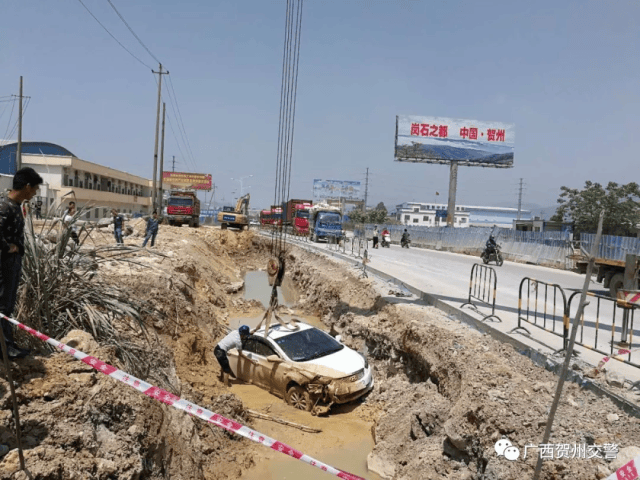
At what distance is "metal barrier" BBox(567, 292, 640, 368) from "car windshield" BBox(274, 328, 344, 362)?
4.39 meters

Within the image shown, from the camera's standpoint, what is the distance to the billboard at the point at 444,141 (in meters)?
47.5

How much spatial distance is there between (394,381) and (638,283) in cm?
780

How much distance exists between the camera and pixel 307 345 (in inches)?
363

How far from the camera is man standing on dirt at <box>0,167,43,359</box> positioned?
3.99 metres

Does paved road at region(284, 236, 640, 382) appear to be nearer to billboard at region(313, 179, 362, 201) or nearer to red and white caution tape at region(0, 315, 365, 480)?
red and white caution tape at region(0, 315, 365, 480)

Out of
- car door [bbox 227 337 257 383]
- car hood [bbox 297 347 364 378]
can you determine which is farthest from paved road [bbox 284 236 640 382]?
car door [bbox 227 337 257 383]

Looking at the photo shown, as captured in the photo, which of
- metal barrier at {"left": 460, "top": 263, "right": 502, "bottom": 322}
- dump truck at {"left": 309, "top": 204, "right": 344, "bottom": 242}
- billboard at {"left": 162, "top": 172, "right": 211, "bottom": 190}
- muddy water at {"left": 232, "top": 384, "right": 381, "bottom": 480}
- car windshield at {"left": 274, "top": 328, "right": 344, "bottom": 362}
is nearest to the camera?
muddy water at {"left": 232, "top": 384, "right": 381, "bottom": 480}

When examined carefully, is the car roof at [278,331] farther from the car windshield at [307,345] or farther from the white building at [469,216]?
the white building at [469,216]

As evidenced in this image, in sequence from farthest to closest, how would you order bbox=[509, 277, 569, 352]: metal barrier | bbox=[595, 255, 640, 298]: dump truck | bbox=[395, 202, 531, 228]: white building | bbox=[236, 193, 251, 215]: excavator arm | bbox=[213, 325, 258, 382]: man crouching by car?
1. bbox=[395, 202, 531, 228]: white building
2. bbox=[236, 193, 251, 215]: excavator arm
3. bbox=[595, 255, 640, 298]: dump truck
4. bbox=[213, 325, 258, 382]: man crouching by car
5. bbox=[509, 277, 569, 352]: metal barrier

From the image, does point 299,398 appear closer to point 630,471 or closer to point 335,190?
point 630,471

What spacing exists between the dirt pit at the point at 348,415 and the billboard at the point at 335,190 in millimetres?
78389

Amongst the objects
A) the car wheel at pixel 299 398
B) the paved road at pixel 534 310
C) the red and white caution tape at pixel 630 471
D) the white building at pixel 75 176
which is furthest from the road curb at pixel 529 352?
the white building at pixel 75 176

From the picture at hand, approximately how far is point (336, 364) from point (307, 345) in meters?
0.85

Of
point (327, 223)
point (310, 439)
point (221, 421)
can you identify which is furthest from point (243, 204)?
point (221, 421)
